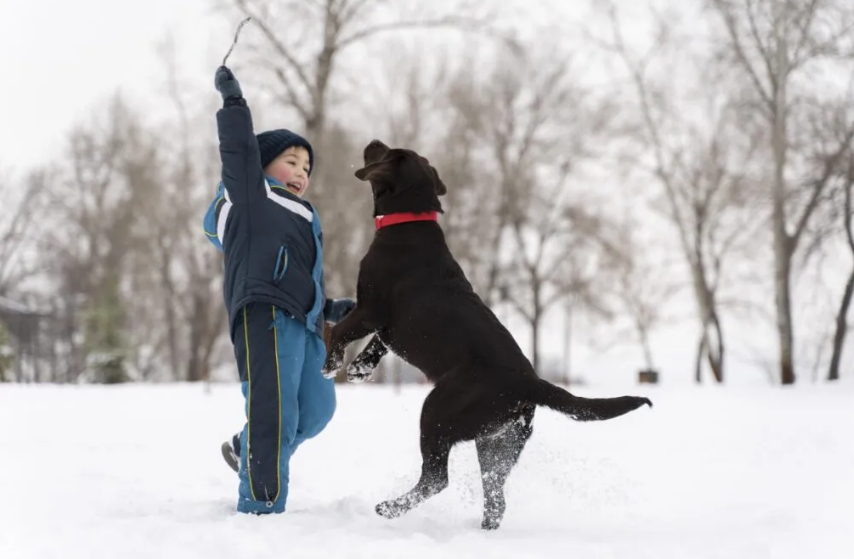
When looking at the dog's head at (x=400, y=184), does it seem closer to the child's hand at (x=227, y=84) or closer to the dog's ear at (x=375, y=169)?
the dog's ear at (x=375, y=169)

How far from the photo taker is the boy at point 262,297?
113 inches

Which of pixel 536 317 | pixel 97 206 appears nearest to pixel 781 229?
pixel 536 317

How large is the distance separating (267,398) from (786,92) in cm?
1202

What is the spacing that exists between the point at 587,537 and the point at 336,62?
1229 centimetres

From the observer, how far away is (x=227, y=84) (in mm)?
2898

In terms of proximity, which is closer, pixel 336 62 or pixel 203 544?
pixel 203 544

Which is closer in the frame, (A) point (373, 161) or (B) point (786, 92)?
(A) point (373, 161)

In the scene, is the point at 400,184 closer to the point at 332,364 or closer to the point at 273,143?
the point at 273,143

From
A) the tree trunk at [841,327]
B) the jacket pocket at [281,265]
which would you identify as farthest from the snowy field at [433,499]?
the tree trunk at [841,327]

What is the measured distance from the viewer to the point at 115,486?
12.8ft

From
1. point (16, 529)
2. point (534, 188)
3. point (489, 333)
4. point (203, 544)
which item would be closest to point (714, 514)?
point (489, 333)

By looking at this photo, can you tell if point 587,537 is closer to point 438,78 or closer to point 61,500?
point 61,500

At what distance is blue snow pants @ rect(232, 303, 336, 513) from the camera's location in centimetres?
286

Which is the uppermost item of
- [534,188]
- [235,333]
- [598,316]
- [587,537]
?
[534,188]
